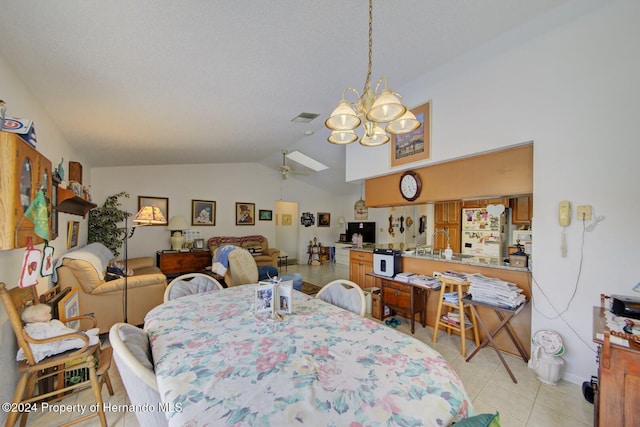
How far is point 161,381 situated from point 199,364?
134 mm

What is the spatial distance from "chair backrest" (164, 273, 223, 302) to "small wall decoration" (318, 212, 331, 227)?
599 centimetres

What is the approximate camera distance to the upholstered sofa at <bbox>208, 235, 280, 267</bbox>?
5896 millimetres

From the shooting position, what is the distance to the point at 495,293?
7.19 ft

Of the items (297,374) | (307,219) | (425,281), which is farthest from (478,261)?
(307,219)

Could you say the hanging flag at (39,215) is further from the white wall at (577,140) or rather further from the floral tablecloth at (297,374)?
the white wall at (577,140)

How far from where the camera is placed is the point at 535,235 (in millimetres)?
2229

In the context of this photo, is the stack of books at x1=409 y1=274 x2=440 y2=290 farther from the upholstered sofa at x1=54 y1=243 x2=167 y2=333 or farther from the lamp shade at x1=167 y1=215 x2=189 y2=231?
the lamp shade at x1=167 y1=215 x2=189 y2=231

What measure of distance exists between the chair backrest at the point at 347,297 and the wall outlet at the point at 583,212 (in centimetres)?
189

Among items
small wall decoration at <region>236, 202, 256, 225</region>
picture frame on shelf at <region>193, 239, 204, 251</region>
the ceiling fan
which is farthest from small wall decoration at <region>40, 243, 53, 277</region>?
small wall decoration at <region>236, 202, 256, 225</region>

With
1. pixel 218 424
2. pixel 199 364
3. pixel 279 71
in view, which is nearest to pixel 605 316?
pixel 218 424

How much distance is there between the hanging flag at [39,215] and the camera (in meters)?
1.36

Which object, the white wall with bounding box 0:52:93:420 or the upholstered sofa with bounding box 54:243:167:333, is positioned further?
the upholstered sofa with bounding box 54:243:167:333

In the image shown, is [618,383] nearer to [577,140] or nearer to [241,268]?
[577,140]

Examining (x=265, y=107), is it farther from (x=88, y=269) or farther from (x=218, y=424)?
(x=218, y=424)
